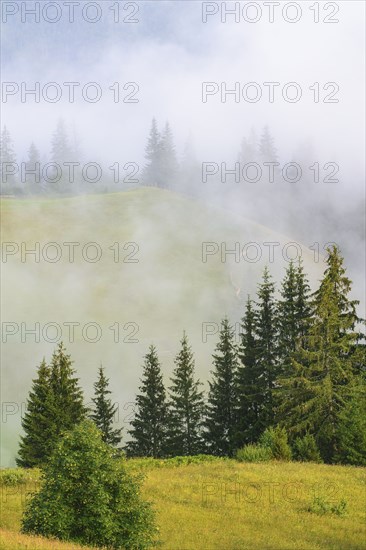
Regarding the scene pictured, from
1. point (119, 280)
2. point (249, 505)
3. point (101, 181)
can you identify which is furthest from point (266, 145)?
point (249, 505)

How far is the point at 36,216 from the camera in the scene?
116 m

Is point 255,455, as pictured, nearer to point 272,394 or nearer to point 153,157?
point 272,394

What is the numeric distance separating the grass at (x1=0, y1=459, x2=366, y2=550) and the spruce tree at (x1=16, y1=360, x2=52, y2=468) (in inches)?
489

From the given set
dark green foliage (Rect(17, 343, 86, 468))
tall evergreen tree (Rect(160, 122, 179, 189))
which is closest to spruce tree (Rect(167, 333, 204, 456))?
dark green foliage (Rect(17, 343, 86, 468))

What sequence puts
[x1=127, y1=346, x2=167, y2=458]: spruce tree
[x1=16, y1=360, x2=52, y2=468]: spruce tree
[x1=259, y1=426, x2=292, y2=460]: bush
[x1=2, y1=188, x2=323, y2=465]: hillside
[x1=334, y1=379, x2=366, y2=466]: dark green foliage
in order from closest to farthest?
[x1=334, y1=379, x2=366, y2=466]: dark green foliage, [x1=259, y1=426, x2=292, y2=460]: bush, [x1=16, y1=360, x2=52, y2=468]: spruce tree, [x1=127, y1=346, x2=167, y2=458]: spruce tree, [x1=2, y1=188, x2=323, y2=465]: hillside

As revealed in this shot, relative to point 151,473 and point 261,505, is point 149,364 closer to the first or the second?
point 151,473

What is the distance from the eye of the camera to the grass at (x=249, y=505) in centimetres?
2055

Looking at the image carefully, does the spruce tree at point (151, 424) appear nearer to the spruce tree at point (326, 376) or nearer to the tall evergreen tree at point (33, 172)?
the spruce tree at point (326, 376)

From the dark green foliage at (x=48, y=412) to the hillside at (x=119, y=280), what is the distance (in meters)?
8.67

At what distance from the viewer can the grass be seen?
20547 millimetres

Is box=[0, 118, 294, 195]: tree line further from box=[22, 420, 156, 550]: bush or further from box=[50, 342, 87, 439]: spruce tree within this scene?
box=[22, 420, 156, 550]: bush

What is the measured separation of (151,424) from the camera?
2132 inches

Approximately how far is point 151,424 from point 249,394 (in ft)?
35.1

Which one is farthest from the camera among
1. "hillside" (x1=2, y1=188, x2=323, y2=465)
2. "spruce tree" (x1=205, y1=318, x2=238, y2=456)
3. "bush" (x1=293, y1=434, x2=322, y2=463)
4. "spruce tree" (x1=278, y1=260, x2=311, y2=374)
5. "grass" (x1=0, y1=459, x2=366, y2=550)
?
"hillside" (x1=2, y1=188, x2=323, y2=465)
